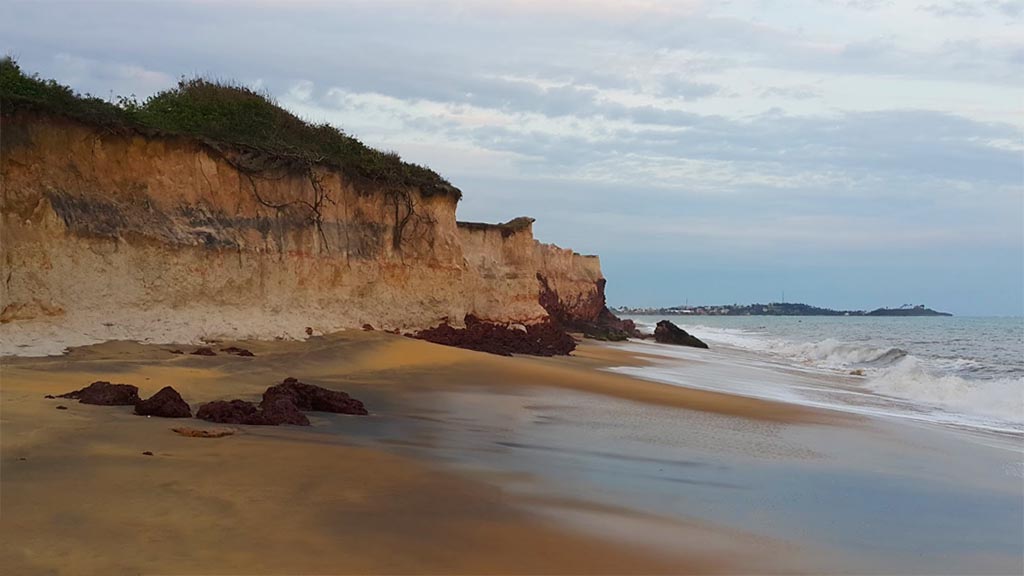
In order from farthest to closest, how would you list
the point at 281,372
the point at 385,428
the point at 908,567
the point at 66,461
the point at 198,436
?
the point at 281,372
the point at 385,428
the point at 198,436
the point at 66,461
the point at 908,567

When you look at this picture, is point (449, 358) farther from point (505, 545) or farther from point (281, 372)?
point (505, 545)

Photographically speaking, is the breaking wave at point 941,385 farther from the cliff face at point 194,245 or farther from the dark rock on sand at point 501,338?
the cliff face at point 194,245

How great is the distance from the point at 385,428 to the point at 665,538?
3.88m

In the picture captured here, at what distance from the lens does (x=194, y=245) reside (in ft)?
46.0

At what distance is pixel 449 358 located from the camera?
15.0 m

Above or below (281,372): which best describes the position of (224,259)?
above

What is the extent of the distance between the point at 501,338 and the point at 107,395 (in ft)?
45.4

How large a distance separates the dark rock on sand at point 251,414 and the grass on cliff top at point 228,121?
23.7 ft

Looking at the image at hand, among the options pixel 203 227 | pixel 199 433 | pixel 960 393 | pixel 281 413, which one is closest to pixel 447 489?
pixel 199 433

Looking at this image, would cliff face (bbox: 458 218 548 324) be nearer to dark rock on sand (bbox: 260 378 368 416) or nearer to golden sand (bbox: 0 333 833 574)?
dark rock on sand (bbox: 260 378 368 416)

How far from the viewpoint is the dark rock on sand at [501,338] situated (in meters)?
19.2

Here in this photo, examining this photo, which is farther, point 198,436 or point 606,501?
point 198,436

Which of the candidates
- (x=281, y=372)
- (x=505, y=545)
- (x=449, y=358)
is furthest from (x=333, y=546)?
(x=449, y=358)

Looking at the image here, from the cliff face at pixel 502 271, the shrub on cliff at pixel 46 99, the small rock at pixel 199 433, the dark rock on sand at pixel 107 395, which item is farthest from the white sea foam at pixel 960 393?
the shrub on cliff at pixel 46 99
